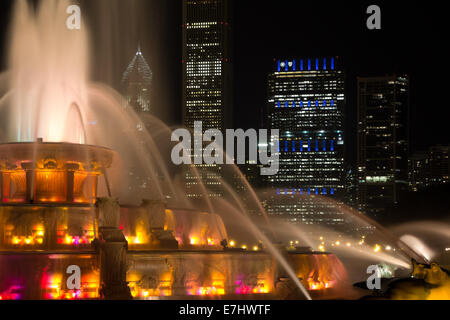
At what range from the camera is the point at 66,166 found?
2844 cm

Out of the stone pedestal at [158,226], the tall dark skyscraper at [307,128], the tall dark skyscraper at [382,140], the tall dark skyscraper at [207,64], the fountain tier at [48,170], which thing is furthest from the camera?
the tall dark skyscraper at [307,128]

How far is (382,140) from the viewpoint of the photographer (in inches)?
6329

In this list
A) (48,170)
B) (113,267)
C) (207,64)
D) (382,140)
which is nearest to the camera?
(113,267)

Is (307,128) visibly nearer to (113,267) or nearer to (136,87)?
(136,87)

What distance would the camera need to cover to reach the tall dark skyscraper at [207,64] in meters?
149

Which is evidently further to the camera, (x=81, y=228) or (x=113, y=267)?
(x=81, y=228)

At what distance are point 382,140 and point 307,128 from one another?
1836 centimetres

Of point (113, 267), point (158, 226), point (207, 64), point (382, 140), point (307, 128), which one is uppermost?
point (207, 64)

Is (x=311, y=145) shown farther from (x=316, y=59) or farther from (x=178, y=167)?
(x=178, y=167)

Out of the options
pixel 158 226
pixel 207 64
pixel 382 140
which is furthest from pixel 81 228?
pixel 382 140

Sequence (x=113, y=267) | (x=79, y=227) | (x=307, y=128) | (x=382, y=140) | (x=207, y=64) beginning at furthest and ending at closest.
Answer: (x=307, y=128) < (x=382, y=140) < (x=207, y=64) < (x=79, y=227) < (x=113, y=267)

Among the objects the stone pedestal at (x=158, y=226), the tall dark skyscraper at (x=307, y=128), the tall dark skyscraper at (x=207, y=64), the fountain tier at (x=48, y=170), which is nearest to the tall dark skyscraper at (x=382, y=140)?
the tall dark skyscraper at (x=307, y=128)

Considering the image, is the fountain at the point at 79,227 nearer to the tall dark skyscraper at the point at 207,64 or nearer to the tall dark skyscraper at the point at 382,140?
the tall dark skyscraper at the point at 207,64

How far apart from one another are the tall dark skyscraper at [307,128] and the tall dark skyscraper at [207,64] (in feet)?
72.9
